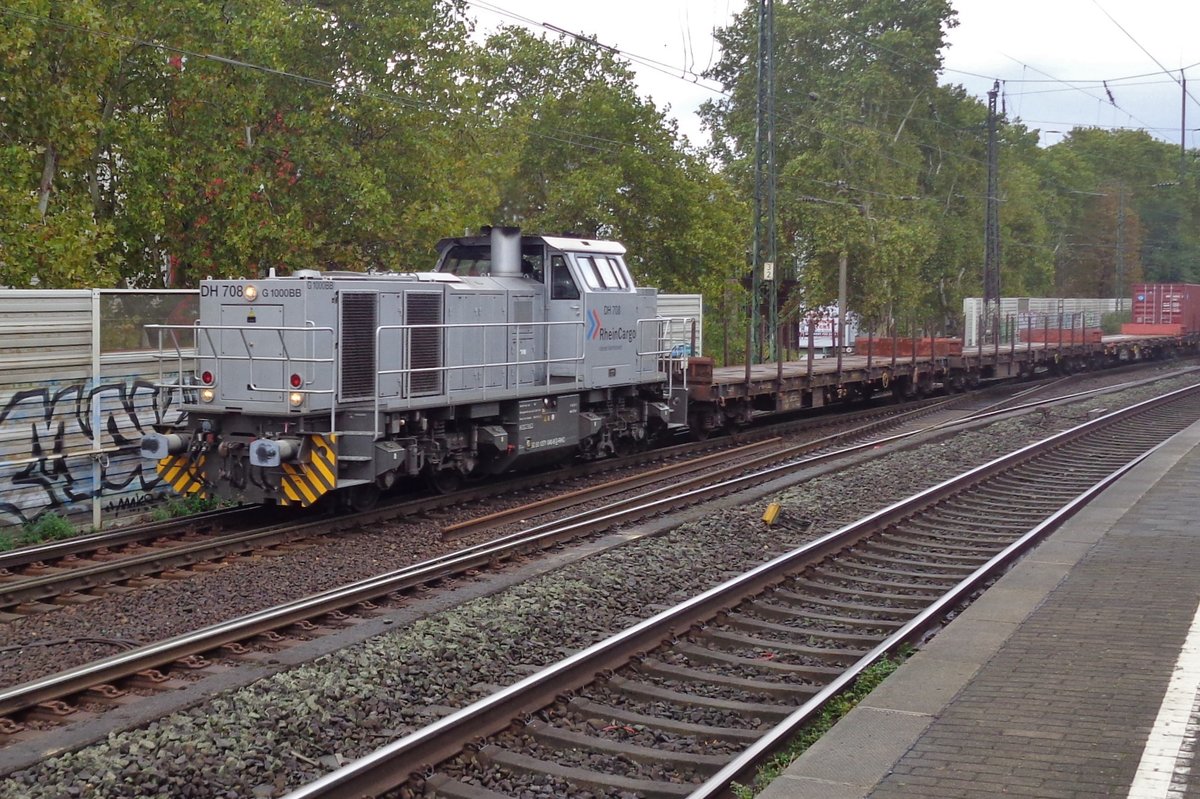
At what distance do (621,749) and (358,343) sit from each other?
24.2 feet

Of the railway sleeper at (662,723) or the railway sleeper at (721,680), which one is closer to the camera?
the railway sleeper at (662,723)

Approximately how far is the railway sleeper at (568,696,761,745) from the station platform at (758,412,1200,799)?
67 cm

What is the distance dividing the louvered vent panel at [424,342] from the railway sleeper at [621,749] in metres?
7.11

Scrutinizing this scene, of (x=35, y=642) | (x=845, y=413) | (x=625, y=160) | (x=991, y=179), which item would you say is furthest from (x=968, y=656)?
(x=991, y=179)

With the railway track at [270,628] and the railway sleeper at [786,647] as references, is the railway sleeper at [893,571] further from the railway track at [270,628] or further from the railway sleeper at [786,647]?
the railway track at [270,628]

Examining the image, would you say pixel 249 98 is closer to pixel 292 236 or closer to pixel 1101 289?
pixel 292 236

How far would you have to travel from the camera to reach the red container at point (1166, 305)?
151 feet

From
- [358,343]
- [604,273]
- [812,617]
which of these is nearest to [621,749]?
[812,617]

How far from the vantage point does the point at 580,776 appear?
226 inches

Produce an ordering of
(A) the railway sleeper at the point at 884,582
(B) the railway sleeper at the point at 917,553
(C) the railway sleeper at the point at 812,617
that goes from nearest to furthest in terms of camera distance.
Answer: (C) the railway sleeper at the point at 812,617
(A) the railway sleeper at the point at 884,582
(B) the railway sleeper at the point at 917,553

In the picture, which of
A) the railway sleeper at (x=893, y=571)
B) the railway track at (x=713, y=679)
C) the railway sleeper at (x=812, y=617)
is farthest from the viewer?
the railway sleeper at (x=893, y=571)

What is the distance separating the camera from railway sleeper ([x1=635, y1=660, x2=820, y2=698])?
273 inches

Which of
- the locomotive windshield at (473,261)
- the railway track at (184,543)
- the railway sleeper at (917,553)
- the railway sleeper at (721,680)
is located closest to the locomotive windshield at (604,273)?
the locomotive windshield at (473,261)

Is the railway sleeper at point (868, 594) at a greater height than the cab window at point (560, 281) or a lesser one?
lesser
